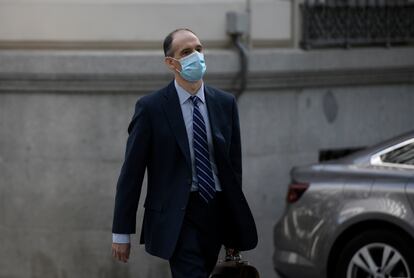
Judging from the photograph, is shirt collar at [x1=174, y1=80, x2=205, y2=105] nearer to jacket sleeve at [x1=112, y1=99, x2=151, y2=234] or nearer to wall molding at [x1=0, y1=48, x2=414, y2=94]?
jacket sleeve at [x1=112, y1=99, x2=151, y2=234]

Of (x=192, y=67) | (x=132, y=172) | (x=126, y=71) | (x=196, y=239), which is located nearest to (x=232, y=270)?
(x=196, y=239)

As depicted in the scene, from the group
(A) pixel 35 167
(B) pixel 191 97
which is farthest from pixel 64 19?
(B) pixel 191 97

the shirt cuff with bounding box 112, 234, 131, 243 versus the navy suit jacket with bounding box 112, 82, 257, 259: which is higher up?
the navy suit jacket with bounding box 112, 82, 257, 259

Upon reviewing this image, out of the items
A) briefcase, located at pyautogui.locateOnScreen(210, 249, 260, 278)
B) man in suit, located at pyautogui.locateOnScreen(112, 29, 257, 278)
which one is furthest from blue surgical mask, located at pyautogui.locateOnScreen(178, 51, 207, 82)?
briefcase, located at pyautogui.locateOnScreen(210, 249, 260, 278)

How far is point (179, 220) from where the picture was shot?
5.84 meters

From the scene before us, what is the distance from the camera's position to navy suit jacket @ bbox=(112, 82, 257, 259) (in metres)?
5.88

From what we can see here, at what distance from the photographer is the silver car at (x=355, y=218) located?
320 inches

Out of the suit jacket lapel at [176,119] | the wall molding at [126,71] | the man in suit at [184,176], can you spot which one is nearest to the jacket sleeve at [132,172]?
the man in suit at [184,176]

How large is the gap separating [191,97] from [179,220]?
669 millimetres

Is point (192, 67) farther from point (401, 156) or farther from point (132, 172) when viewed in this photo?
point (401, 156)

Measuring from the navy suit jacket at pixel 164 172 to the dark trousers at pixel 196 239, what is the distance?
0.06 metres

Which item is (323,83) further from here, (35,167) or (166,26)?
(35,167)

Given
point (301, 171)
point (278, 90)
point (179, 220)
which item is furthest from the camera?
point (278, 90)

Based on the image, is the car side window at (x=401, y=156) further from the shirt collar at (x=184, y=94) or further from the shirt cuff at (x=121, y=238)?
the shirt cuff at (x=121, y=238)
